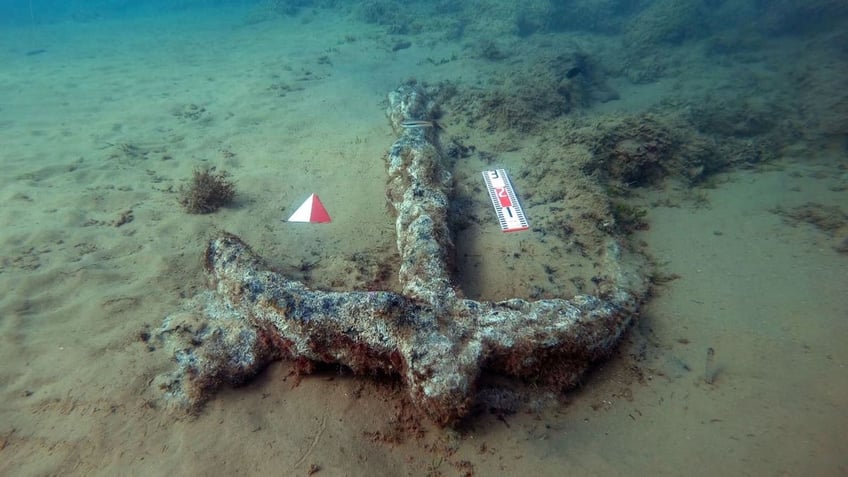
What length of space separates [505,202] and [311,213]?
97.8 inches

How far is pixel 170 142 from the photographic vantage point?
24.9 ft

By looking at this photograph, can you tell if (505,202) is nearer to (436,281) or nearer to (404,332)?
(436,281)

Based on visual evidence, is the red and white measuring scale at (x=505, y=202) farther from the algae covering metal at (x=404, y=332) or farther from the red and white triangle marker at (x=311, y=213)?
the red and white triangle marker at (x=311, y=213)

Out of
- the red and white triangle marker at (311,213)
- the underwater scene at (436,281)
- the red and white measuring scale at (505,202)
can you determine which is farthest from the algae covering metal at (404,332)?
the red and white triangle marker at (311,213)

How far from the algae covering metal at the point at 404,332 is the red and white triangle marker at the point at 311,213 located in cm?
135

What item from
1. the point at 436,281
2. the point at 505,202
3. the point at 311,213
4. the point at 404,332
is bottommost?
the point at 404,332

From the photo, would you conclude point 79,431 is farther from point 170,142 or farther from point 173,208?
point 170,142

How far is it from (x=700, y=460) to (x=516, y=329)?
1.39m

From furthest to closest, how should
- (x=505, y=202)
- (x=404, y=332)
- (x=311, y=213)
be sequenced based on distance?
(x=311, y=213) < (x=505, y=202) < (x=404, y=332)

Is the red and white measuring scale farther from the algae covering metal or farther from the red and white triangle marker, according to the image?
the red and white triangle marker

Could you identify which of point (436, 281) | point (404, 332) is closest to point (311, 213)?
→ point (436, 281)

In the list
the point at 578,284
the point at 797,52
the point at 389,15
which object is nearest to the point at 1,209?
the point at 578,284

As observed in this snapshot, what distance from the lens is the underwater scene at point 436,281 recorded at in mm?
2764

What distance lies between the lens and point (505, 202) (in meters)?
4.98
